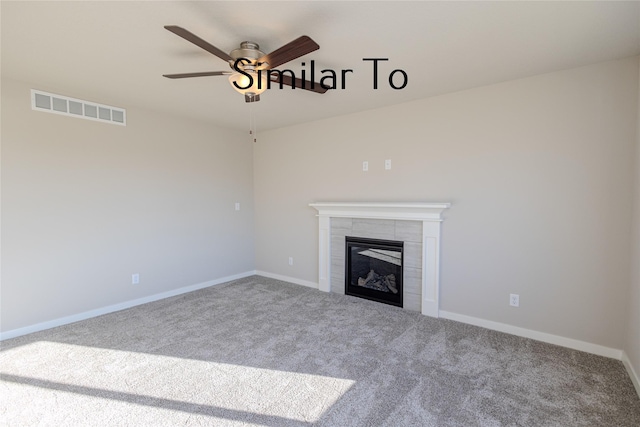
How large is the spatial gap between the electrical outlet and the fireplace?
43.4 inches

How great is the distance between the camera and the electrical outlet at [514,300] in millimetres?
2980

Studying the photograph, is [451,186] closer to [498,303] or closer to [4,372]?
[498,303]

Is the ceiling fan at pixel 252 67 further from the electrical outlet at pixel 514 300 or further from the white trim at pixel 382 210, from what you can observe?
the electrical outlet at pixel 514 300

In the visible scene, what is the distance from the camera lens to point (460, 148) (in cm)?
328

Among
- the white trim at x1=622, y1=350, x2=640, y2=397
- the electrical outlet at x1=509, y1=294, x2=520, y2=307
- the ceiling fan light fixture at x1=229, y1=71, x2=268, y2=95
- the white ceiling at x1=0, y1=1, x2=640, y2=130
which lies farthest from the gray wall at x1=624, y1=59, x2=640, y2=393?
the ceiling fan light fixture at x1=229, y1=71, x2=268, y2=95

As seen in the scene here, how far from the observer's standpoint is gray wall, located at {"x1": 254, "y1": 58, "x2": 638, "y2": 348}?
2.54 m

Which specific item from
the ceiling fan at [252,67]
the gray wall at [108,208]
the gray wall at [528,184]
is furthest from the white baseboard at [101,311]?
the ceiling fan at [252,67]

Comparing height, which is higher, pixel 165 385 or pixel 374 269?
pixel 374 269

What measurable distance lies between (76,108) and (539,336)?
5091 mm

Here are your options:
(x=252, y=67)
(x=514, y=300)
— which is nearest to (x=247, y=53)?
(x=252, y=67)

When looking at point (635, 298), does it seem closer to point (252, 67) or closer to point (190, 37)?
point (252, 67)

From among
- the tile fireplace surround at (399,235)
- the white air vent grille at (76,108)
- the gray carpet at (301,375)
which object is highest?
the white air vent grille at (76,108)

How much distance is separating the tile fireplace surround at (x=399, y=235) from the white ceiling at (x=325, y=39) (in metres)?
1.32

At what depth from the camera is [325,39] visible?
87.0 inches
